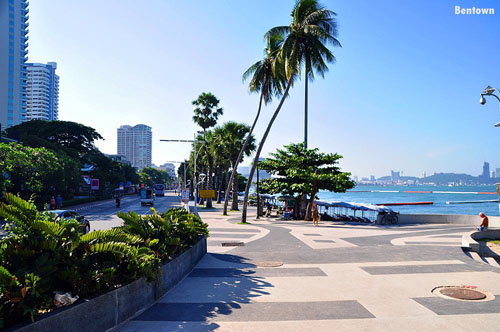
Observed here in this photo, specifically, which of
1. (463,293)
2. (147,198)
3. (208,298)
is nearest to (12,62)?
(147,198)

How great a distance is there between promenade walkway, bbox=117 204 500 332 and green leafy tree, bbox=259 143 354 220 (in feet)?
39.9

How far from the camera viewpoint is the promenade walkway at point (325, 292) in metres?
6.88

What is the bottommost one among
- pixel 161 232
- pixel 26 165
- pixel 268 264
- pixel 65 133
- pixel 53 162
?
pixel 268 264

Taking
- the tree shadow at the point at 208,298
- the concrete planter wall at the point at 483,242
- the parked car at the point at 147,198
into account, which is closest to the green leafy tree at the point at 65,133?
the parked car at the point at 147,198

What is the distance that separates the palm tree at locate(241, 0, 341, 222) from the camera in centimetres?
2611

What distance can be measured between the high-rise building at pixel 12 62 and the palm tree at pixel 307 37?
612 feet

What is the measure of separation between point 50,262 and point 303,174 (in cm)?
2411

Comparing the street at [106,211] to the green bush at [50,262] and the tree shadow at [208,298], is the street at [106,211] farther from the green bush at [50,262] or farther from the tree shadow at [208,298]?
the green bush at [50,262]

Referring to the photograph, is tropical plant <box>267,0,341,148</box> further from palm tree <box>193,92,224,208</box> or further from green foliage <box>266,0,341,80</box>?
palm tree <box>193,92,224,208</box>

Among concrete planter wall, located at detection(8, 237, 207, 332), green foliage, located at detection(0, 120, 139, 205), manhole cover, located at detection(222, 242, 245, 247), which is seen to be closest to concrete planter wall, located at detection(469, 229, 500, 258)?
manhole cover, located at detection(222, 242, 245, 247)

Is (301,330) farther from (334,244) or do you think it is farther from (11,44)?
(11,44)

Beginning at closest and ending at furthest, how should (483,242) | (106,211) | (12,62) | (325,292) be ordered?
1. (325,292)
2. (483,242)
3. (106,211)
4. (12,62)

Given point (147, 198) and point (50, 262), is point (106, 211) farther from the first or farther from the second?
point (50, 262)

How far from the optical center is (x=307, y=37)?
26844 mm
